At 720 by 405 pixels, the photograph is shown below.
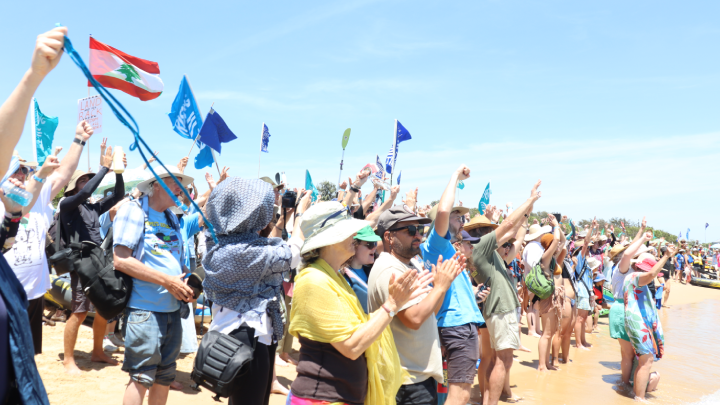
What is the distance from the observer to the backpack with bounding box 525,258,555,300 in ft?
24.6

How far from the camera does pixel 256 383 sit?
3.07m

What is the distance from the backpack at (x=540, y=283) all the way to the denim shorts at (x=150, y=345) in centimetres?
549

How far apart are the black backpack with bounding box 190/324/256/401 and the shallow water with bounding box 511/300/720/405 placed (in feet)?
16.2

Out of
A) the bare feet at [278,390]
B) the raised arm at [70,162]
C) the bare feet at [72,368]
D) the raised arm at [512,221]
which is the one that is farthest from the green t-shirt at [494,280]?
the bare feet at [72,368]

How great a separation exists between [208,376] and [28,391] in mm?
1238

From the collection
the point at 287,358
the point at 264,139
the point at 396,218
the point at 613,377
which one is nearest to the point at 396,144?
the point at 264,139

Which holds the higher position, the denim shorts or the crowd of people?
the crowd of people

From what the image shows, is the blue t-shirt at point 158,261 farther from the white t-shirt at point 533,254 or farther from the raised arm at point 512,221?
the white t-shirt at point 533,254

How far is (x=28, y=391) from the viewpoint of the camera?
1673 mm

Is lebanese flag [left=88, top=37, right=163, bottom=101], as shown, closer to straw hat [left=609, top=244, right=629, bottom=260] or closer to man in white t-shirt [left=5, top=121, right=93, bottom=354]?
man in white t-shirt [left=5, top=121, right=93, bottom=354]

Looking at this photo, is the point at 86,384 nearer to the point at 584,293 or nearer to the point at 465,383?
the point at 465,383

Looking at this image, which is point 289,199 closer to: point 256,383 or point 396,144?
point 256,383

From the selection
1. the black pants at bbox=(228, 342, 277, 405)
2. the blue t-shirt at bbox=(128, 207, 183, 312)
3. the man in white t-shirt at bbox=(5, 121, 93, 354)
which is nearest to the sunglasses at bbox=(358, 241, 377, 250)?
the black pants at bbox=(228, 342, 277, 405)

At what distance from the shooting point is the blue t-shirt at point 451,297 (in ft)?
13.9
